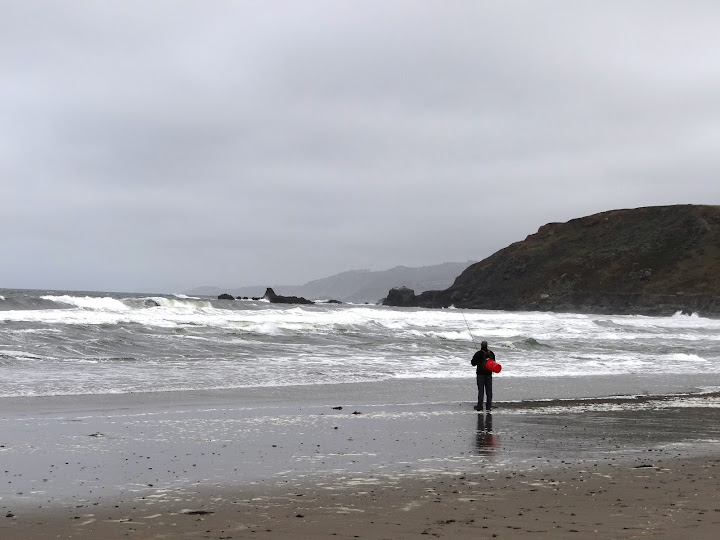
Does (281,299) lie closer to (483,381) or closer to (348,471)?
(483,381)

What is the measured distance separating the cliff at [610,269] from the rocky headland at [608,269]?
0.12 m

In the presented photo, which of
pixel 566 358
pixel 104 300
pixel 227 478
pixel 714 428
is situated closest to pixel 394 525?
pixel 227 478

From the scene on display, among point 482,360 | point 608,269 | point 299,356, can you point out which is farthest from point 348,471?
point 608,269

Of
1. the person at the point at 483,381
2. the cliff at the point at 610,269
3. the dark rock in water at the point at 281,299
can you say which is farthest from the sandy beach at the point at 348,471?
the dark rock in water at the point at 281,299

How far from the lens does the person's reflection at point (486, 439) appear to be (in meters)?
9.80

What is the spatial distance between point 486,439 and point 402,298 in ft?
333

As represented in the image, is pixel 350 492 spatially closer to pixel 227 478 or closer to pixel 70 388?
pixel 227 478

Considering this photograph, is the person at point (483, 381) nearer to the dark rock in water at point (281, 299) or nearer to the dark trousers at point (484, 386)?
the dark trousers at point (484, 386)

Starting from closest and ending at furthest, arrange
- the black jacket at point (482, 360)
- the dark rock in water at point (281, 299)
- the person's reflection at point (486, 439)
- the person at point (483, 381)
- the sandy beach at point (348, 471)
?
the sandy beach at point (348, 471), the person's reflection at point (486, 439), the person at point (483, 381), the black jacket at point (482, 360), the dark rock in water at point (281, 299)

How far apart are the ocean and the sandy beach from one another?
4041 millimetres

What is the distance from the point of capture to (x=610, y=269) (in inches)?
4099

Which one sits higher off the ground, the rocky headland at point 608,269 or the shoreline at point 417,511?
the rocky headland at point 608,269

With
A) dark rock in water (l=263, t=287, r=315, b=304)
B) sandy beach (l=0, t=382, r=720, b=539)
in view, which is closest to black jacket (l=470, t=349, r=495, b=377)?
sandy beach (l=0, t=382, r=720, b=539)

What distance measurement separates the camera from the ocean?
18000 mm
